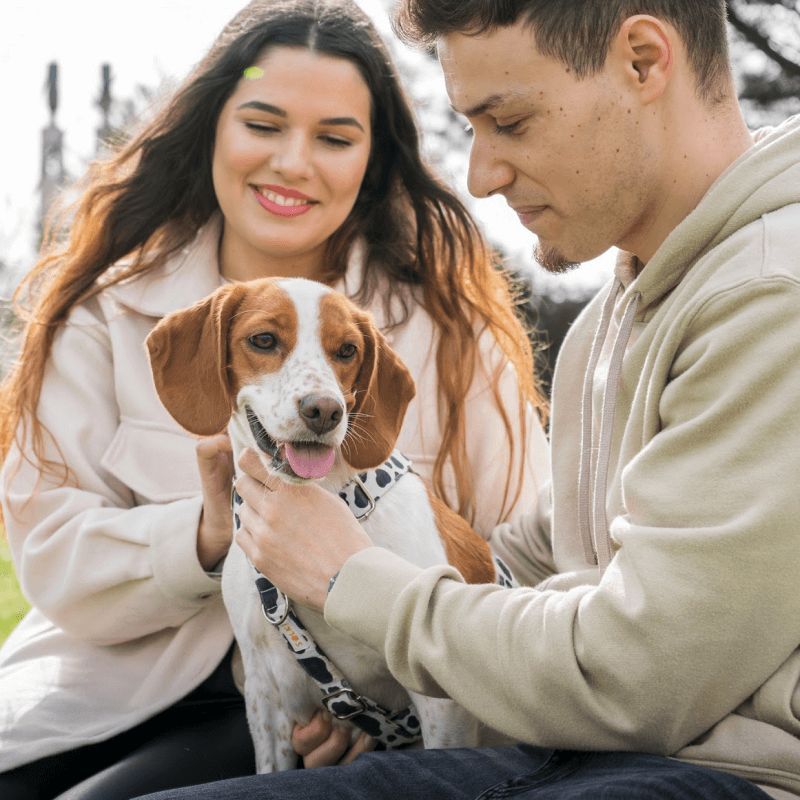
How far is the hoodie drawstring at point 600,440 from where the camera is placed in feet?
6.53

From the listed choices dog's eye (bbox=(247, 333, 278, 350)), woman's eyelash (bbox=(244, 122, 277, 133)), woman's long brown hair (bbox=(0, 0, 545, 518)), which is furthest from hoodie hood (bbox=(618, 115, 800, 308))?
woman's eyelash (bbox=(244, 122, 277, 133))

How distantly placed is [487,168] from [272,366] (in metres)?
0.78

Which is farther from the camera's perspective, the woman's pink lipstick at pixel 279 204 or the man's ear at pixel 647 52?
the woman's pink lipstick at pixel 279 204

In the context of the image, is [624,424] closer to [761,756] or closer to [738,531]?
[738,531]

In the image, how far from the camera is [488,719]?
1716 millimetres

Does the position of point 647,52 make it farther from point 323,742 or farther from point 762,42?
point 762,42

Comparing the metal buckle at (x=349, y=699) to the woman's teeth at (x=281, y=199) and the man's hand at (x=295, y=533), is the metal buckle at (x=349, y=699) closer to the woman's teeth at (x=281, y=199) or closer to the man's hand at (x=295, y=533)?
the man's hand at (x=295, y=533)

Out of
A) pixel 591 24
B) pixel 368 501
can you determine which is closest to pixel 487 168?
pixel 591 24

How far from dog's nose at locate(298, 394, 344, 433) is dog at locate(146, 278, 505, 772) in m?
0.02

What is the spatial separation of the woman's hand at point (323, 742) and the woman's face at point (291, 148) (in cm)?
161

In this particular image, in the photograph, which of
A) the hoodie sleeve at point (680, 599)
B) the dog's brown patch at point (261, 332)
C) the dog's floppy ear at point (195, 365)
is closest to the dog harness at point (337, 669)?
the dog's floppy ear at point (195, 365)

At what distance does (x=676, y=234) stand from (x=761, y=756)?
3.18 feet

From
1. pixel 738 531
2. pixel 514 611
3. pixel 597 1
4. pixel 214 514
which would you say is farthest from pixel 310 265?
pixel 738 531

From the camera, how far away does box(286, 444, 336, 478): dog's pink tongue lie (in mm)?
2316
